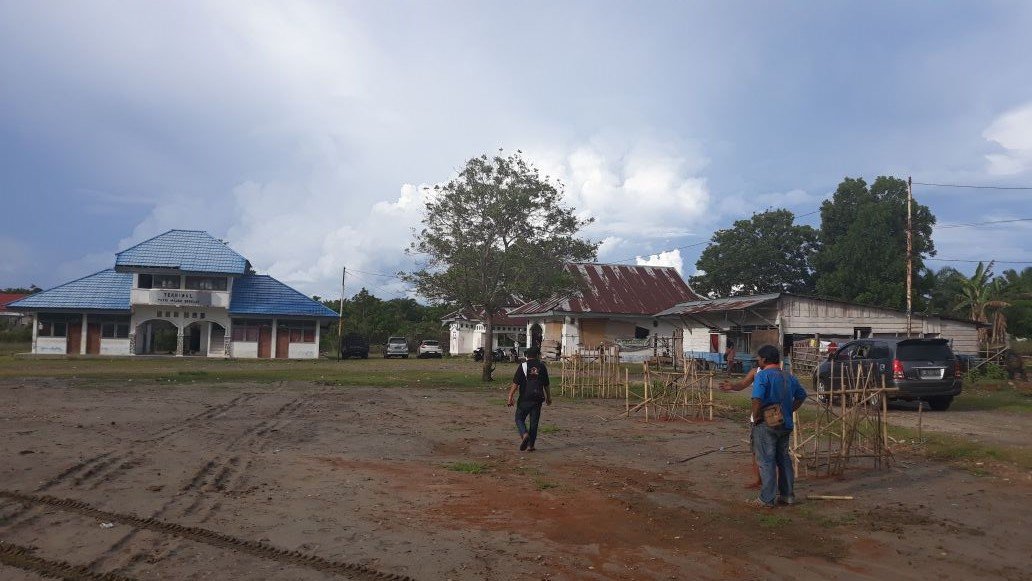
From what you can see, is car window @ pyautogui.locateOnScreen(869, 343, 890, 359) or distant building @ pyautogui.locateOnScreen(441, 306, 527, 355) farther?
distant building @ pyautogui.locateOnScreen(441, 306, 527, 355)

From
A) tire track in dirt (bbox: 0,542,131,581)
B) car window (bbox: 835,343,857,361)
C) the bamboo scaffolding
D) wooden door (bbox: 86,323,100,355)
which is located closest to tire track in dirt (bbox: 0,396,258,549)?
tire track in dirt (bbox: 0,542,131,581)

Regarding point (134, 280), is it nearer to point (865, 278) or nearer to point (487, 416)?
point (487, 416)

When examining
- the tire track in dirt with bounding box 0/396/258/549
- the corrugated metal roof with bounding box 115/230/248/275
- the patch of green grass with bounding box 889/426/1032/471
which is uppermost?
the corrugated metal roof with bounding box 115/230/248/275

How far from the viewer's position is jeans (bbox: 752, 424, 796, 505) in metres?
7.65

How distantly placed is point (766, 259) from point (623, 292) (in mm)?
14217

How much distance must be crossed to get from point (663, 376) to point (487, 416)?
13494 millimetres

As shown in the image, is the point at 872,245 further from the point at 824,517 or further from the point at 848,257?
the point at 824,517

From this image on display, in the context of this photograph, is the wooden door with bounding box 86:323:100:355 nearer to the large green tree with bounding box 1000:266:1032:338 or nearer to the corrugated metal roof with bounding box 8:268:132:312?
the corrugated metal roof with bounding box 8:268:132:312

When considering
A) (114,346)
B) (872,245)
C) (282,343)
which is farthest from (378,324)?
(872,245)

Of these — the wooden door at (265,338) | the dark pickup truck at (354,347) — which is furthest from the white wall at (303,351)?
the dark pickup truck at (354,347)

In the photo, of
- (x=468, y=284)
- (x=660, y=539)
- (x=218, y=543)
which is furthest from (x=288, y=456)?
(x=468, y=284)

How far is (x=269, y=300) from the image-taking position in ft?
149

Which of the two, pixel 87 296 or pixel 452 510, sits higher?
pixel 87 296

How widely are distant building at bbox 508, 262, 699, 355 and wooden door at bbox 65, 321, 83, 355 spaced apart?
2609 cm
